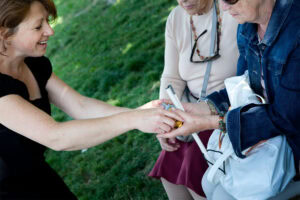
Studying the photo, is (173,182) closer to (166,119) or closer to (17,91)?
(166,119)

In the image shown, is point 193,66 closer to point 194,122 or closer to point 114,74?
point 194,122

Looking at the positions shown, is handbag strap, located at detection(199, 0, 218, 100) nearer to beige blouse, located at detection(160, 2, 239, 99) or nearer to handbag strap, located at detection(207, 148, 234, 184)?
beige blouse, located at detection(160, 2, 239, 99)

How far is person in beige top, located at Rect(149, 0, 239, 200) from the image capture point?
265cm

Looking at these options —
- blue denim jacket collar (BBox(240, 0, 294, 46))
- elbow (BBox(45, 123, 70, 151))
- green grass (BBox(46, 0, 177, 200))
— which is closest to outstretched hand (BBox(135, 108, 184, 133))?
elbow (BBox(45, 123, 70, 151))

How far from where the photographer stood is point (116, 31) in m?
8.13

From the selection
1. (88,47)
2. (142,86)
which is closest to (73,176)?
(142,86)

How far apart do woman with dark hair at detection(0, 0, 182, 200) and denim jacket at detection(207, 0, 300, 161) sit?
1.58ft

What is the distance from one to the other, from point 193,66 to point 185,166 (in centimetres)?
79

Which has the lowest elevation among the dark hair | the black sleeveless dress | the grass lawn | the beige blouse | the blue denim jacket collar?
the grass lawn

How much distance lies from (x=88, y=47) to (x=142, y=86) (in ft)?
10.1

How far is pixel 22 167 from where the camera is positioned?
2480 millimetres

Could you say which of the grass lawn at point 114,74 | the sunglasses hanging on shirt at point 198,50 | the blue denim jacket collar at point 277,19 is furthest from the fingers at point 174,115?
the grass lawn at point 114,74

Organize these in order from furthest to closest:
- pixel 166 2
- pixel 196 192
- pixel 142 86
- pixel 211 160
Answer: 1. pixel 166 2
2. pixel 142 86
3. pixel 196 192
4. pixel 211 160

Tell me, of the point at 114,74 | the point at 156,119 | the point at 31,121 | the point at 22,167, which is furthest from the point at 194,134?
the point at 114,74
